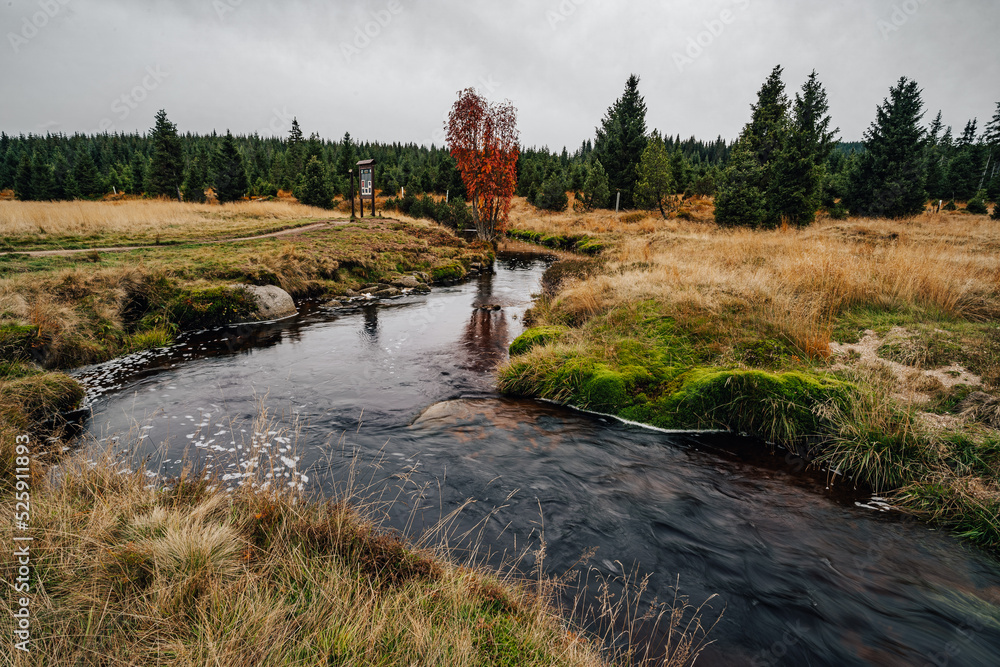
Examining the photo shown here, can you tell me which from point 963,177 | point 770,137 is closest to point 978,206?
point 963,177

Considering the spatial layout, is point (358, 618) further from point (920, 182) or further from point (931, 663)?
point (920, 182)

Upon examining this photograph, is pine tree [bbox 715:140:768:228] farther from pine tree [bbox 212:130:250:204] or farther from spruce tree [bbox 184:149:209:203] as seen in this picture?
spruce tree [bbox 184:149:209:203]

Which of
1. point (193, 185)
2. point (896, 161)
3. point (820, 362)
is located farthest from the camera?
point (193, 185)

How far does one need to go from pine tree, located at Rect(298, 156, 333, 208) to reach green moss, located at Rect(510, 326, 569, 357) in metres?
38.0

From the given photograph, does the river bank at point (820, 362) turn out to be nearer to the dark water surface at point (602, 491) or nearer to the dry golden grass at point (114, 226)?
the dark water surface at point (602, 491)

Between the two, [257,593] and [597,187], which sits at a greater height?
[597,187]

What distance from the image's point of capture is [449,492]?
4.95 metres

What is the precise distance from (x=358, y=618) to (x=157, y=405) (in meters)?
6.56

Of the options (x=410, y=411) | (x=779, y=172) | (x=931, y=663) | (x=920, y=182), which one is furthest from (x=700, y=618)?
(x=920, y=182)

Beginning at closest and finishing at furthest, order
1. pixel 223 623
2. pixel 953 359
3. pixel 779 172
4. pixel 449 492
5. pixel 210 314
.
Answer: pixel 223 623 < pixel 449 492 < pixel 953 359 < pixel 210 314 < pixel 779 172

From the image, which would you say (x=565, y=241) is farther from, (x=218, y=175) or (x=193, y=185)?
(x=193, y=185)

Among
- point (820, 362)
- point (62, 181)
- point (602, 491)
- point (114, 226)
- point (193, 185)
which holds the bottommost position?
point (602, 491)

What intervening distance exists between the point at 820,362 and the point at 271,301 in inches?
536

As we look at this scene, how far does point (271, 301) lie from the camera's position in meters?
12.8
